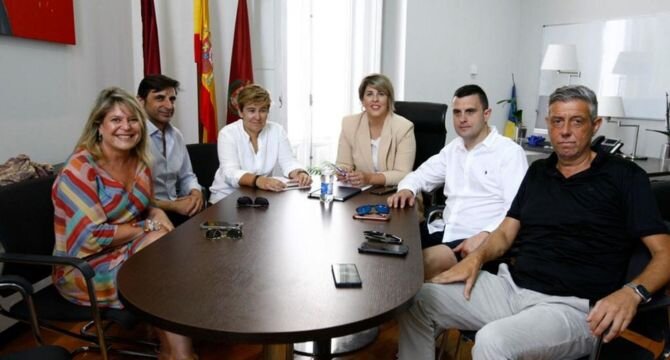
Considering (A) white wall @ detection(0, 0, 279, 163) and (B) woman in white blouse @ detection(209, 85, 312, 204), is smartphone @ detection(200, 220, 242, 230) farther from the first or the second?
(A) white wall @ detection(0, 0, 279, 163)

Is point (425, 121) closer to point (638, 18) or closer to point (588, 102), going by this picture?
point (588, 102)

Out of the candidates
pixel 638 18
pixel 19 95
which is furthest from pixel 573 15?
pixel 19 95

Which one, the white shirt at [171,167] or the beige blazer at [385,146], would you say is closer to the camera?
the white shirt at [171,167]

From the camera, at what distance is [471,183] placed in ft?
7.84

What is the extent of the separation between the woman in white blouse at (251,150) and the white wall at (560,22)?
3629mm

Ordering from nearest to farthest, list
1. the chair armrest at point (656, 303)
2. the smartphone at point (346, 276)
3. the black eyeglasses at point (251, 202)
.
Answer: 1. the smartphone at point (346, 276)
2. the chair armrest at point (656, 303)
3. the black eyeglasses at point (251, 202)

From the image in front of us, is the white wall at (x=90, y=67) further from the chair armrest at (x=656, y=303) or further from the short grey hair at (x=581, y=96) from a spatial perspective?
the chair armrest at (x=656, y=303)

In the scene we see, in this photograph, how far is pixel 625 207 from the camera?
1.66 m

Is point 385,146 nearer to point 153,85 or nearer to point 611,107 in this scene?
point 153,85

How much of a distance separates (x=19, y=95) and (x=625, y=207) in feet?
8.77

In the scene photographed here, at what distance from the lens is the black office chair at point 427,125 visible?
130 inches

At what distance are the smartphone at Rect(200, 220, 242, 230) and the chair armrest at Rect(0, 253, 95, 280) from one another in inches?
14.9

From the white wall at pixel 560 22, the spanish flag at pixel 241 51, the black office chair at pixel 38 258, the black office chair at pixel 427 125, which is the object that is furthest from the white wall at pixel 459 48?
the black office chair at pixel 38 258

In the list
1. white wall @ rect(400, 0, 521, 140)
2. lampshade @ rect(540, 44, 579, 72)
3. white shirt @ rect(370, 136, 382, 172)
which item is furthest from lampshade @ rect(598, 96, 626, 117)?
white shirt @ rect(370, 136, 382, 172)
